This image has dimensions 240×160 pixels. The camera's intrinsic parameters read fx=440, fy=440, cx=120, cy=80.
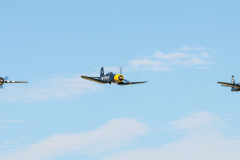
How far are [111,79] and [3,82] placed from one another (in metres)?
34.7

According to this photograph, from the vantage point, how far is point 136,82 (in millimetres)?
132375

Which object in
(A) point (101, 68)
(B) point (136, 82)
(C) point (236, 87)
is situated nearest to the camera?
(B) point (136, 82)

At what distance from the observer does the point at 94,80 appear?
133m

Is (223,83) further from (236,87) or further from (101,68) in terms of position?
(101,68)

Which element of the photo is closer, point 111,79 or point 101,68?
point 111,79

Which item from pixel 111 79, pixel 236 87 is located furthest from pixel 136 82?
pixel 236 87

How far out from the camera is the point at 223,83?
144000 mm

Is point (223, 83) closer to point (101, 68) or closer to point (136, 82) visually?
point (136, 82)

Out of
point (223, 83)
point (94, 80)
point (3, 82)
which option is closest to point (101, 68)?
Result: point (94, 80)

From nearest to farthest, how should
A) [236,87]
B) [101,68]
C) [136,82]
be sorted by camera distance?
[136,82] < [101,68] < [236,87]

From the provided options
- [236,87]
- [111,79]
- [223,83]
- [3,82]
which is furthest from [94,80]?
[236,87]

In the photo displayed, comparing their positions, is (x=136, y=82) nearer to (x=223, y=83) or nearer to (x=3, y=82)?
(x=223, y=83)

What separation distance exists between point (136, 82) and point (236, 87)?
138ft

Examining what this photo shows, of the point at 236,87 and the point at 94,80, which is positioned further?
the point at 236,87
